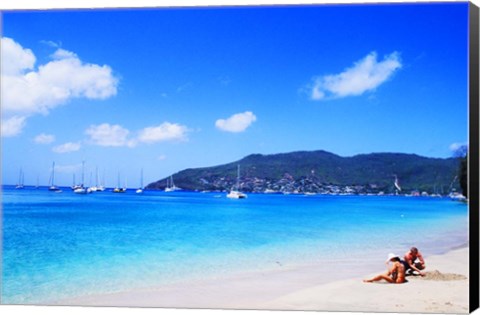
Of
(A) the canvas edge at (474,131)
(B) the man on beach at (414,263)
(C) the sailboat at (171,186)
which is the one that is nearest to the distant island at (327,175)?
(C) the sailboat at (171,186)

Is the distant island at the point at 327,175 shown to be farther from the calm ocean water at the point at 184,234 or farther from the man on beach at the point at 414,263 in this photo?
the man on beach at the point at 414,263

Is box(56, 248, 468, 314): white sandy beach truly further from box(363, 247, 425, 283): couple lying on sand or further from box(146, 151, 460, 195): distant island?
box(146, 151, 460, 195): distant island

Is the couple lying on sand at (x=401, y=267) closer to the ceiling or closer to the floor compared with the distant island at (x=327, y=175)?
closer to the floor

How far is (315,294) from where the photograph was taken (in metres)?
4.93

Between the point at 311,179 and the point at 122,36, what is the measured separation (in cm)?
291

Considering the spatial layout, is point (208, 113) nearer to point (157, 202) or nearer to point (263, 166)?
point (263, 166)

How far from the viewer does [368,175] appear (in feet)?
22.3

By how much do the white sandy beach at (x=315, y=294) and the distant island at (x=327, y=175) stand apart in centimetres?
120

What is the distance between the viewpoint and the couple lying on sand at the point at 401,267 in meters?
5.11

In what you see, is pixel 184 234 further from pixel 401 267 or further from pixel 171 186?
pixel 401 267

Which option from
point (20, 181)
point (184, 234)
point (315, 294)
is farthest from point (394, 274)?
point (20, 181)

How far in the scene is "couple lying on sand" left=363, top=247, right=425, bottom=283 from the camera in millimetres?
5113

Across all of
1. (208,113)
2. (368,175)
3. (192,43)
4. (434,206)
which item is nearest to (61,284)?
(208,113)

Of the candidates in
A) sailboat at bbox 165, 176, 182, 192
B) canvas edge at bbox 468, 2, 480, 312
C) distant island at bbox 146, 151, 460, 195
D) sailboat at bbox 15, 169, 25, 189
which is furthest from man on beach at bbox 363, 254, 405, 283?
sailboat at bbox 15, 169, 25, 189
